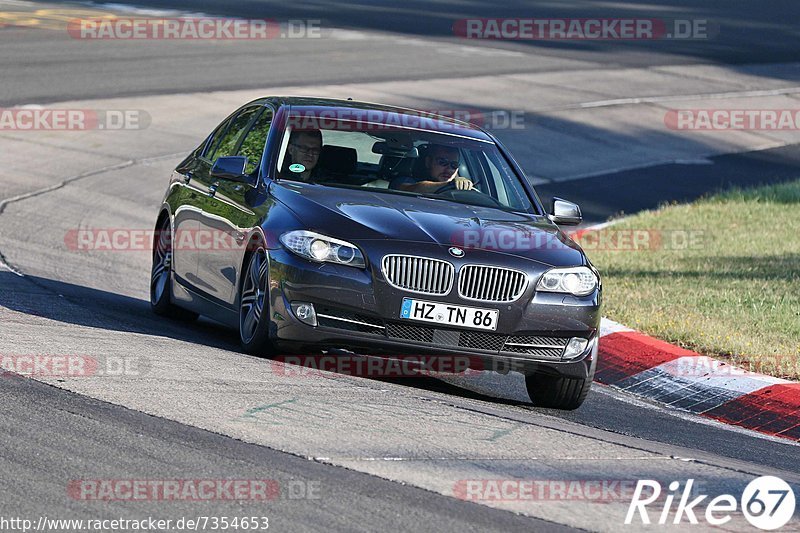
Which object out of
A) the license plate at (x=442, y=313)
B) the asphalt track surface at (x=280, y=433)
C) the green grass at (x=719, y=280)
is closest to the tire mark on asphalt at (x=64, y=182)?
the asphalt track surface at (x=280, y=433)

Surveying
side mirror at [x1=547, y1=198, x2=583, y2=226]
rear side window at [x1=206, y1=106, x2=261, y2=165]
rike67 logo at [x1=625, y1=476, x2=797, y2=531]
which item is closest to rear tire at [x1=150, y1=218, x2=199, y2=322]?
rear side window at [x1=206, y1=106, x2=261, y2=165]

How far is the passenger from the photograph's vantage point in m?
8.89

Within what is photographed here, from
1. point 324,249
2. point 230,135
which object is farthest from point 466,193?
point 230,135

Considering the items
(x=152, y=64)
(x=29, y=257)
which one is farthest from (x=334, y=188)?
(x=152, y=64)

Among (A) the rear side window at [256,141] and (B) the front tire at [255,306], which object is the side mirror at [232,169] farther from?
(B) the front tire at [255,306]

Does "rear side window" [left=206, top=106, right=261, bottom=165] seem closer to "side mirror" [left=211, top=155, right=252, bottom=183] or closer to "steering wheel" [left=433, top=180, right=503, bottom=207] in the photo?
"side mirror" [left=211, top=155, right=252, bottom=183]

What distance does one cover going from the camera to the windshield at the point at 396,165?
29.3 ft

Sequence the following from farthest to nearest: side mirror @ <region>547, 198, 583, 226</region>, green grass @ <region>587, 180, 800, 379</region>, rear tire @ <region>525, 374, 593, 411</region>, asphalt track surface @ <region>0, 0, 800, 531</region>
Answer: green grass @ <region>587, 180, 800, 379</region>
side mirror @ <region>547, 198, 583, 226</region>
rear tire @ <region>525, 374, 593, 411</region>
asphalt track surface @ <region>0, 0, 800, 531</region>

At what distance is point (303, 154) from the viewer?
356 inches

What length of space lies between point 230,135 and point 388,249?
8.91 ft

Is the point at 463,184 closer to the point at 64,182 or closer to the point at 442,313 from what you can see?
the point at 442,313

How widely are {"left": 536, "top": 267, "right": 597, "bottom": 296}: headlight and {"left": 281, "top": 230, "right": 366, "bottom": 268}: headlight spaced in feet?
3.39

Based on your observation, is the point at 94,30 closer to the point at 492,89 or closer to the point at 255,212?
the point at 492,89

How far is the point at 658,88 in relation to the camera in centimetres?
2820
